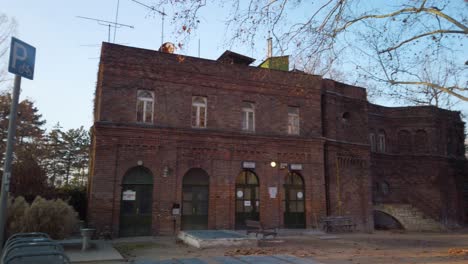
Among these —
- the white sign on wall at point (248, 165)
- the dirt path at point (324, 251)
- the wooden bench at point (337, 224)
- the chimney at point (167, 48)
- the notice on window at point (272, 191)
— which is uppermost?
the chimney at point (167, 48)

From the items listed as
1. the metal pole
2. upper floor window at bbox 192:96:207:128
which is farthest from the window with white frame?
the metal pole

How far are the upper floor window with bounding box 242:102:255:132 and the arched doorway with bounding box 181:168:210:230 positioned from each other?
10.9 feet

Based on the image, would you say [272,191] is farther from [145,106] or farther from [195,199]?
[145,106]

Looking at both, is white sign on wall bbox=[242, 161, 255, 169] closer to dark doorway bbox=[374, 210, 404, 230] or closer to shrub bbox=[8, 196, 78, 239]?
shrub bbox=[8, 196, 78, 239]

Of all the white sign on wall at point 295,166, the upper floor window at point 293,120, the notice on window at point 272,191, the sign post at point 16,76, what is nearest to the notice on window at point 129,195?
the notice on window at point 272,191

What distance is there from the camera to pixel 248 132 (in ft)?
64.7

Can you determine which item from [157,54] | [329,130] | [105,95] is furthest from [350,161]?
[105,95]

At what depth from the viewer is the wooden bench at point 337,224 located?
20094 mm

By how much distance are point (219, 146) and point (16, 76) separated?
42.0 ft

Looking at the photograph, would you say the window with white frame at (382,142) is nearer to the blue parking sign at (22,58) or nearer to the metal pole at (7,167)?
the blue parking sign at (22,58)

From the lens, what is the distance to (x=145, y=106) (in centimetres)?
1816

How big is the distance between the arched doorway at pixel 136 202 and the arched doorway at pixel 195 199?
1.64 m

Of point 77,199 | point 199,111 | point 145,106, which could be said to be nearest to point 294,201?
point 199,111

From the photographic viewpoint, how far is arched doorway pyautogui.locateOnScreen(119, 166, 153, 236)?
55.8 ft
